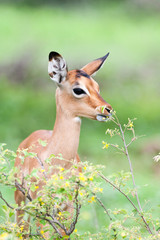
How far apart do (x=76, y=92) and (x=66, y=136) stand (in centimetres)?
36

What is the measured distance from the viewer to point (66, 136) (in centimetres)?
482

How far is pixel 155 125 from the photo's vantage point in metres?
12.0

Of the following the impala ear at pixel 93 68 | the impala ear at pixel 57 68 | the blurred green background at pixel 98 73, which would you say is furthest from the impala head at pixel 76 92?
the blurred green background at pixel 98 73

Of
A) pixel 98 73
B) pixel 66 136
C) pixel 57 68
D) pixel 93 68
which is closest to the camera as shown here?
pixel 66 136

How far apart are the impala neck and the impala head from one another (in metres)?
0.05

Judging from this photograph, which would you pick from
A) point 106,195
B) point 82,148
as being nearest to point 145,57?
point 82,148

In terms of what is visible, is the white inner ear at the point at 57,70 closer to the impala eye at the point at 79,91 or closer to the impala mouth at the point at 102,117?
the impala eye at the point at 79,91

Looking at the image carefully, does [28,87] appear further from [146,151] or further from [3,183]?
[3,183]

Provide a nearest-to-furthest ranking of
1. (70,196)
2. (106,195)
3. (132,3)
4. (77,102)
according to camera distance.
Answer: (70,196) → (77,102) → (106,195) → (132,3)

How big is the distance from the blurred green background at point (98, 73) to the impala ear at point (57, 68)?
1207mm

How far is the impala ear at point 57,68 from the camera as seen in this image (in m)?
4.93

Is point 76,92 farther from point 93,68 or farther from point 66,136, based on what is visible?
point 93,68

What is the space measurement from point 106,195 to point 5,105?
18.3 ft

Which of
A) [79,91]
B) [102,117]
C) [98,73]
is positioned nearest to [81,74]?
[79,91]
